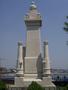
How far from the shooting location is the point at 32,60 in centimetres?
2931

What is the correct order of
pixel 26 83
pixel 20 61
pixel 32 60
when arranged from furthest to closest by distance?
1. pixel 32 60
2. pixel 20 61
3. pixel 26 83

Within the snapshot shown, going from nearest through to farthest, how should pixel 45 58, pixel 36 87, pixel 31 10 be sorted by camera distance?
pixel 36 87
pixel 45 58
pixel 31 10

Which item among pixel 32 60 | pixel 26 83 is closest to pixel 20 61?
pixel 32 60

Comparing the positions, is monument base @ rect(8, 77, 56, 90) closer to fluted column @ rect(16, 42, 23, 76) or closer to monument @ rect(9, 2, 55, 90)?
monument @ rect(9, 2, 55, 90)

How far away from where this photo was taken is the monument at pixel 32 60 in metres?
28.5

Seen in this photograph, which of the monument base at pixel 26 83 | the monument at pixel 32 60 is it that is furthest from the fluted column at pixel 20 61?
the monument base at pixel 26 83

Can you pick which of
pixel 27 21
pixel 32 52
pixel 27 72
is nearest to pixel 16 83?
pixel 27 72

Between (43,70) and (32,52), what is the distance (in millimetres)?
2143

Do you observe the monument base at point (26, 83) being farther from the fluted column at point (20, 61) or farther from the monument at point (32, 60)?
the fluted column at point (20, 61)

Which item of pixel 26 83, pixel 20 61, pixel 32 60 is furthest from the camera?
pixel 32 60

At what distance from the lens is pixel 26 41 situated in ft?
97.5

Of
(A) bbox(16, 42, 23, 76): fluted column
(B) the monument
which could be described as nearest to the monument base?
(B) the monument

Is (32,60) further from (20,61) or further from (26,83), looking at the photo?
(26,83)

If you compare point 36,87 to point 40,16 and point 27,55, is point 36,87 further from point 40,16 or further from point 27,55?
point 40,16
